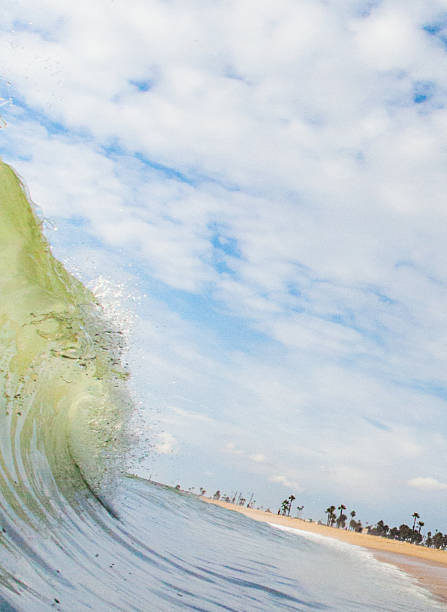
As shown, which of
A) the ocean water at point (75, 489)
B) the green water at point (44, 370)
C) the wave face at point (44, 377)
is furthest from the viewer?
the green water at point (44, 370)

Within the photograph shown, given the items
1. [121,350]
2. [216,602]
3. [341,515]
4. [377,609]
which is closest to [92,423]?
[121,350]

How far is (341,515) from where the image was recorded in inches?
5384

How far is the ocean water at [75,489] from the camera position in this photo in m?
4.29

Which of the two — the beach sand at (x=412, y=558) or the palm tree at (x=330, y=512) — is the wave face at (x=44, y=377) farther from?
the palm tree at (x=330, y=512)

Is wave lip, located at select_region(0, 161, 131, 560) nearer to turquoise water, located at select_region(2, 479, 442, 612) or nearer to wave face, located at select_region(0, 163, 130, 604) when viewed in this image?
wave face, located at select_region(0, 163, 130, 604)

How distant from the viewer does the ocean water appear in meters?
4.29

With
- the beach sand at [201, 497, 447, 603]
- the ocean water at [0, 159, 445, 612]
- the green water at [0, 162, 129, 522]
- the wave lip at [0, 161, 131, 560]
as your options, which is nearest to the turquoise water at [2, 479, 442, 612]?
the ocean water at [0, 159, 445, 612]

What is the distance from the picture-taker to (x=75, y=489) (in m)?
7.84

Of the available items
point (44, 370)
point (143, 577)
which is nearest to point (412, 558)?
point (44, 370)

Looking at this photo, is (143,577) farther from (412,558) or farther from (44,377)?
(412,558)

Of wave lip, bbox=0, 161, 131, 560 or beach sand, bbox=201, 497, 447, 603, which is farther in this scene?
beach sand, bbox=201, 497, 447, 603

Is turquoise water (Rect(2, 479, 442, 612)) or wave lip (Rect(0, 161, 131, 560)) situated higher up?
wave lip (Rect(0, 161, 131, 560))

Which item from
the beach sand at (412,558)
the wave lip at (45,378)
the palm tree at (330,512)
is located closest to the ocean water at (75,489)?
the wave lip at (45,378)

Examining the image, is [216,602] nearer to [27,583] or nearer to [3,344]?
[27,583]
